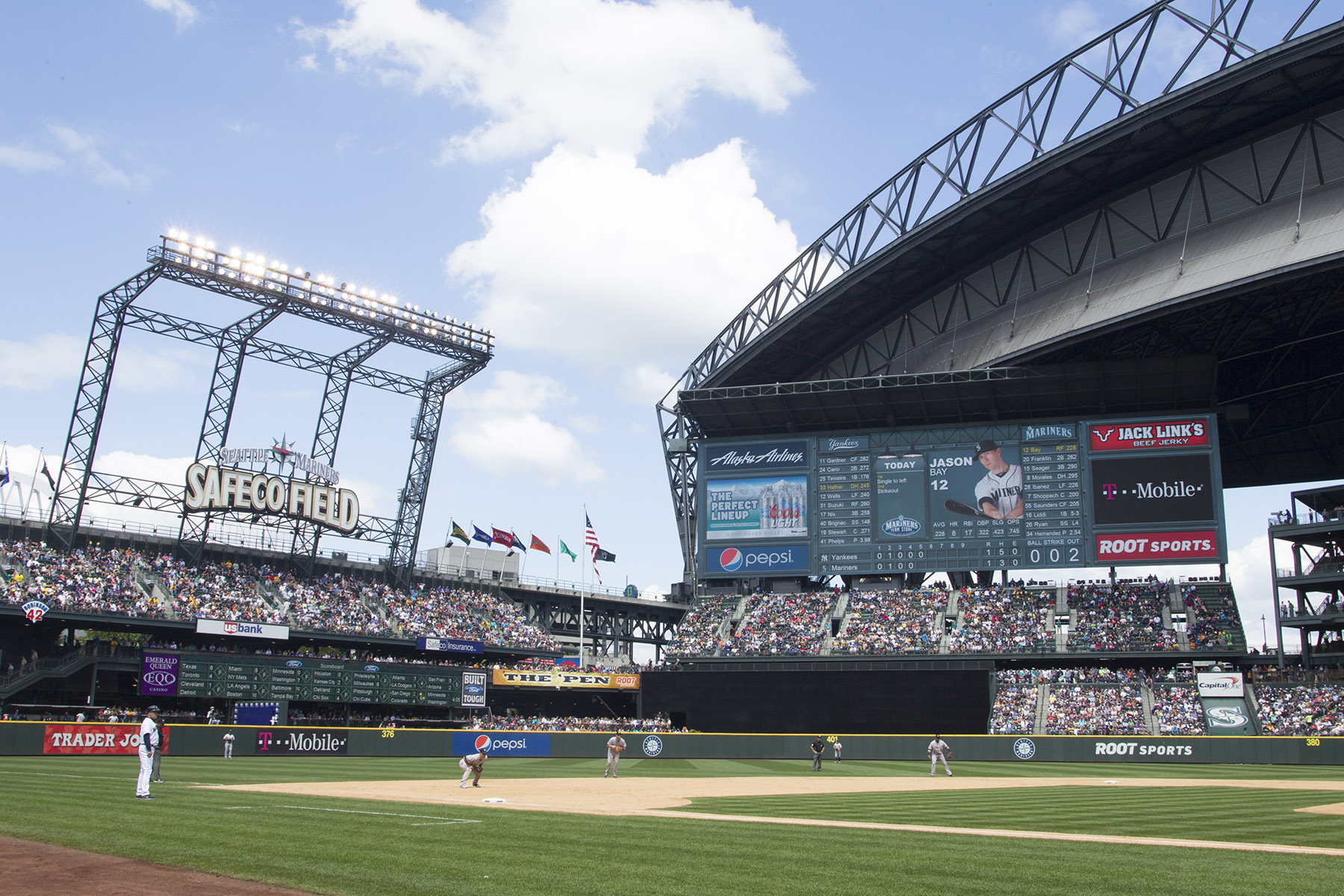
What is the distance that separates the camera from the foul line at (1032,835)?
1527 centimetres

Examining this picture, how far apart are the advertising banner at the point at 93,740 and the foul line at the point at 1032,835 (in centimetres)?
2652

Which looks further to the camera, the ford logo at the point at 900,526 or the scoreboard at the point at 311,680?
the ford logo at the point at 900,526

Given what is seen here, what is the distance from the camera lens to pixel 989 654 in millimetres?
57250

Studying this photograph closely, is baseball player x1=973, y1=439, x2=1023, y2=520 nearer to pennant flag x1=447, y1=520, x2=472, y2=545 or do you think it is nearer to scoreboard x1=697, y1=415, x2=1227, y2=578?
scoreboard x1=697, y1=415, x2=1227, y2=578

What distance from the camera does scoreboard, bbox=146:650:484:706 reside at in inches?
2190

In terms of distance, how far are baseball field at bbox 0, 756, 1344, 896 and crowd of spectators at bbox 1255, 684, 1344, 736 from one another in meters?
21.8

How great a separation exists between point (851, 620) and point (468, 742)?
79.1ft

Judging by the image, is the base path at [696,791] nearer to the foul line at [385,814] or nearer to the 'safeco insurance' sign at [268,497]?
the foul line at [385,814]

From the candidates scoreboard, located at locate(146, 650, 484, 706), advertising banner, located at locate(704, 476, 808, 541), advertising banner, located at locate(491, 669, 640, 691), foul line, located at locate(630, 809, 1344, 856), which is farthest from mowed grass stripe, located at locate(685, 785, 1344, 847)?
advertising banner, located at locate(491, 669, 640, 691)

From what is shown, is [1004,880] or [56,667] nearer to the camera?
[1004,880]

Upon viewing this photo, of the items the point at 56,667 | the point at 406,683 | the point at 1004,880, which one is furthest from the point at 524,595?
the point at 1004,880

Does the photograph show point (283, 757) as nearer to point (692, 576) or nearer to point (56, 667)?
point (56, 667)

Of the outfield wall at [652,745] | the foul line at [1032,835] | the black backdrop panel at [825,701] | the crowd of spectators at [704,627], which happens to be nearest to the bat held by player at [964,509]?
the black backdrop panel at [825,701]

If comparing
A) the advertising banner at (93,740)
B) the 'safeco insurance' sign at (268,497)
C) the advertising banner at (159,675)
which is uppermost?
the 'safeco insurance' sign at (268,497)
